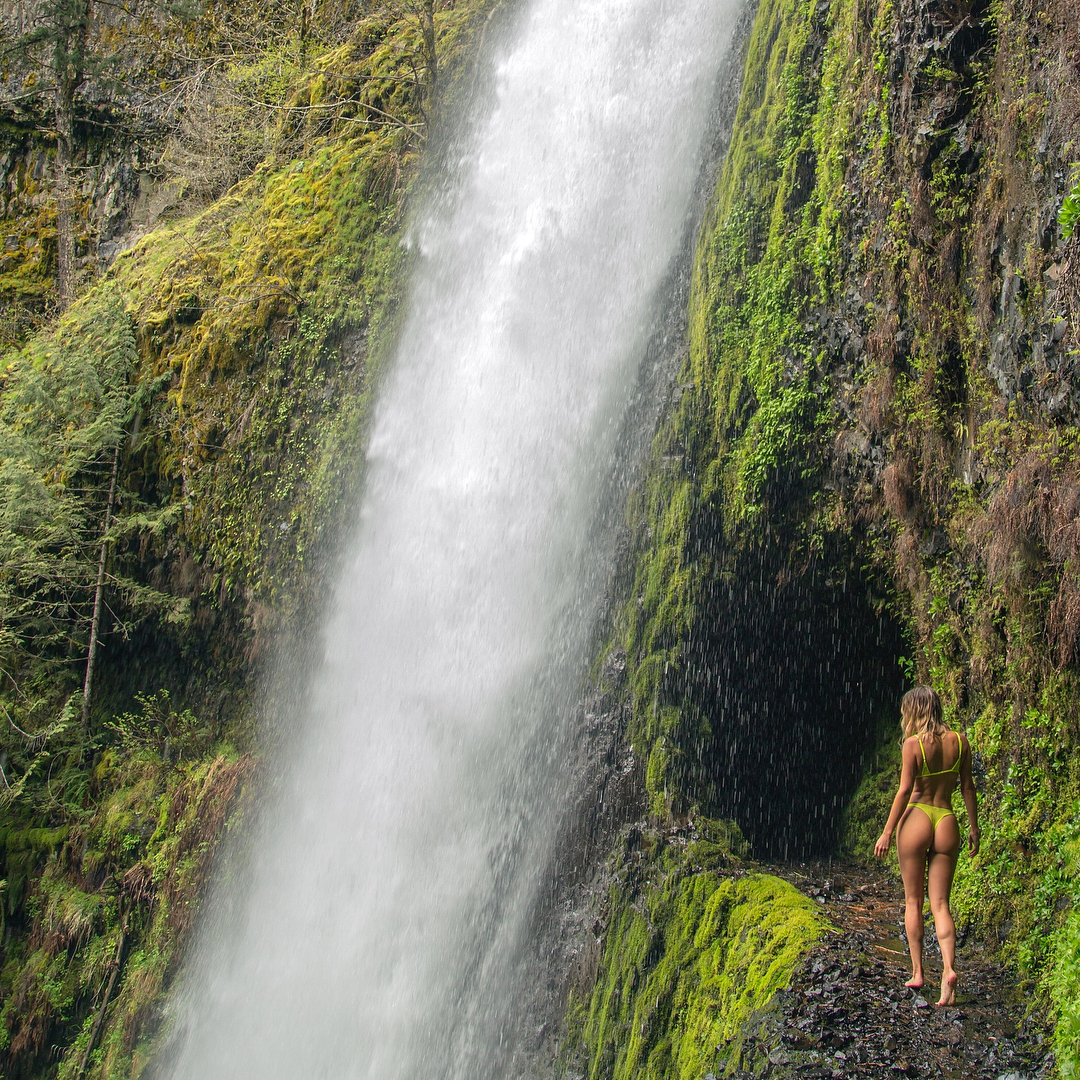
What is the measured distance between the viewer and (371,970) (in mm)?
7320

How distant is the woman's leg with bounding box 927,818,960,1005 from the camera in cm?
388

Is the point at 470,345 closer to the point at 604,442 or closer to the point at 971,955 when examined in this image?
the point at 604,442

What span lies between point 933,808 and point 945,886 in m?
0.35

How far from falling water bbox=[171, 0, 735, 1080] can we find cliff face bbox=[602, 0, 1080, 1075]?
0.97 metres

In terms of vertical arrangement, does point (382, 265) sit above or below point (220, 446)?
above

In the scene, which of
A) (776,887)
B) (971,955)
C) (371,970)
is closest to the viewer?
(971,955)

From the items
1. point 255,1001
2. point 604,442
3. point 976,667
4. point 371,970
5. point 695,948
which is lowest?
point 255,1001

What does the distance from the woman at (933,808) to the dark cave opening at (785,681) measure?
2.61 m

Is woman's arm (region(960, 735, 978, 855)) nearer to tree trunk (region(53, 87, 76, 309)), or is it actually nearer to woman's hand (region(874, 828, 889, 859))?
woman's hand (region(874, 828, 889, 859))

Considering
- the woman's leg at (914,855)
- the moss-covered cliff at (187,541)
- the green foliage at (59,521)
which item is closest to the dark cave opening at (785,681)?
the woman's leg at (914,855)

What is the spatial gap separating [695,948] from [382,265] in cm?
879

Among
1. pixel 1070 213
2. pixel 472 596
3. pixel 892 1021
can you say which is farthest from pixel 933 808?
pixel 472 596

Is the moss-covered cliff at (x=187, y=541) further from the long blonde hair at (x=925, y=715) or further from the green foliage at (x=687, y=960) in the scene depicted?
the long blonde hair at (x=925, y=715)

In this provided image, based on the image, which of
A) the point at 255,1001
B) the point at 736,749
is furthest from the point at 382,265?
the point at 255,1001
